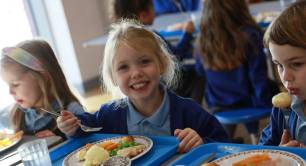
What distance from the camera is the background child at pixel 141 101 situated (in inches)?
57.2

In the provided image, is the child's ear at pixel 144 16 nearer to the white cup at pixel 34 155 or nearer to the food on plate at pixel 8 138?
the food on plate at pixel 8 138

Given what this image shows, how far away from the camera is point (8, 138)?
1568 millimetres

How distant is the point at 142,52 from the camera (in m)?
1.49

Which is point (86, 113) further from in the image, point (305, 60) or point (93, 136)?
point (305, 60)

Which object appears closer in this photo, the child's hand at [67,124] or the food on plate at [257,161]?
the food on plate at [257,161]

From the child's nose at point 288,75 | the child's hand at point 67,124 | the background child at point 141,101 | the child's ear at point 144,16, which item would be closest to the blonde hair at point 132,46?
the background child at point 141,101

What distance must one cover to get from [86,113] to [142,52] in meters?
0.32

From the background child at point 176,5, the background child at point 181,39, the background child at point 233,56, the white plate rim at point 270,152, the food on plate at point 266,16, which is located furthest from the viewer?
the background child at point 176,5

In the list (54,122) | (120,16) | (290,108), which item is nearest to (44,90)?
(54,122)

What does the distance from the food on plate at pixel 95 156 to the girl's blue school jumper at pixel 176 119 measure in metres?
0.26

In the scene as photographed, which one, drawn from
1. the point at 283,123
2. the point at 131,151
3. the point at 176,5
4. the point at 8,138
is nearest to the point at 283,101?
the point at 283,123

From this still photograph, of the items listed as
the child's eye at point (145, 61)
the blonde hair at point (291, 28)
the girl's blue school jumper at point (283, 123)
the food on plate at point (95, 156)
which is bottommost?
the girl's blue school jumper at point (283, 123)

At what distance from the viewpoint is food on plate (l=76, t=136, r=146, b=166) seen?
118cm

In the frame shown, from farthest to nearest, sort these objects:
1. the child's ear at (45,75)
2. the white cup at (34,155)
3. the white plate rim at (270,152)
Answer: the child's ear at (45,75)
the white cup at (34,155)
the white plate rim at (270,152)
